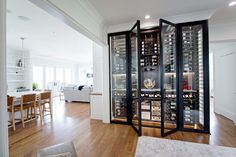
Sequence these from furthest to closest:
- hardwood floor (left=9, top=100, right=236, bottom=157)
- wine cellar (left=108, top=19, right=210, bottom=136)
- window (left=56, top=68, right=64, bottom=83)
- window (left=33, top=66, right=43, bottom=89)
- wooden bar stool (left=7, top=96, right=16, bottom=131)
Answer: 1. window (left=56, top=68, right=64, bottom=83)
2. window (left=33, top=66, right=43, bottom=89)
3. wooden bar stool (left=7, top=96, right=16, bottom=131)
4. wine cellar (left=108, top=19, right=210, bottom=136)
5. hardwood floor (left=9, top=100, right=236, bottom=157)

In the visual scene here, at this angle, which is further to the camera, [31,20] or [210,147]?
[31,20]

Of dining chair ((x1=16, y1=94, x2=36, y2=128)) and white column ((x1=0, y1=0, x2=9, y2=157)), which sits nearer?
white column ((x1=0, y1=0, x2=9, y2=157))

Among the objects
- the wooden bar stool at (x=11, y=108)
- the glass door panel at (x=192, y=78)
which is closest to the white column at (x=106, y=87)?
the glass door panel at (x=192, y=78)

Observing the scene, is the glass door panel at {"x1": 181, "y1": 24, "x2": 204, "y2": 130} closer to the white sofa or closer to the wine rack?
the wine rack

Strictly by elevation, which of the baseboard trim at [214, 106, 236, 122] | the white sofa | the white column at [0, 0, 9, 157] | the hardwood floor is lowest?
the hardwood floor

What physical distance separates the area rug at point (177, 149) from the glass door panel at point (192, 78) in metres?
0.81

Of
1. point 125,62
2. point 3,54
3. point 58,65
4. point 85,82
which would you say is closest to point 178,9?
point 125,62

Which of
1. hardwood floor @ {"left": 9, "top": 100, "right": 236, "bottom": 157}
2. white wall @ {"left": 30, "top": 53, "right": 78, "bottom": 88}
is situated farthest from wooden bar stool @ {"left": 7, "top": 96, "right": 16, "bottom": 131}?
white wall @ {"left": 30, "top": 53, "right": 78, "bottom": 88}

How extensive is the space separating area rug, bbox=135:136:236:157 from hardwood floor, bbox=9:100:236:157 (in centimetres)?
19

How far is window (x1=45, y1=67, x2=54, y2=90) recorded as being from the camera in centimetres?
906

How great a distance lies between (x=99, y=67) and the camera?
14.9ft

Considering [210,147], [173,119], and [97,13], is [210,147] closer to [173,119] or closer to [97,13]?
[173,119]

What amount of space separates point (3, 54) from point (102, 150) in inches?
82.9

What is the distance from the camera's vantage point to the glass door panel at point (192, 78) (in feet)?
10.4
